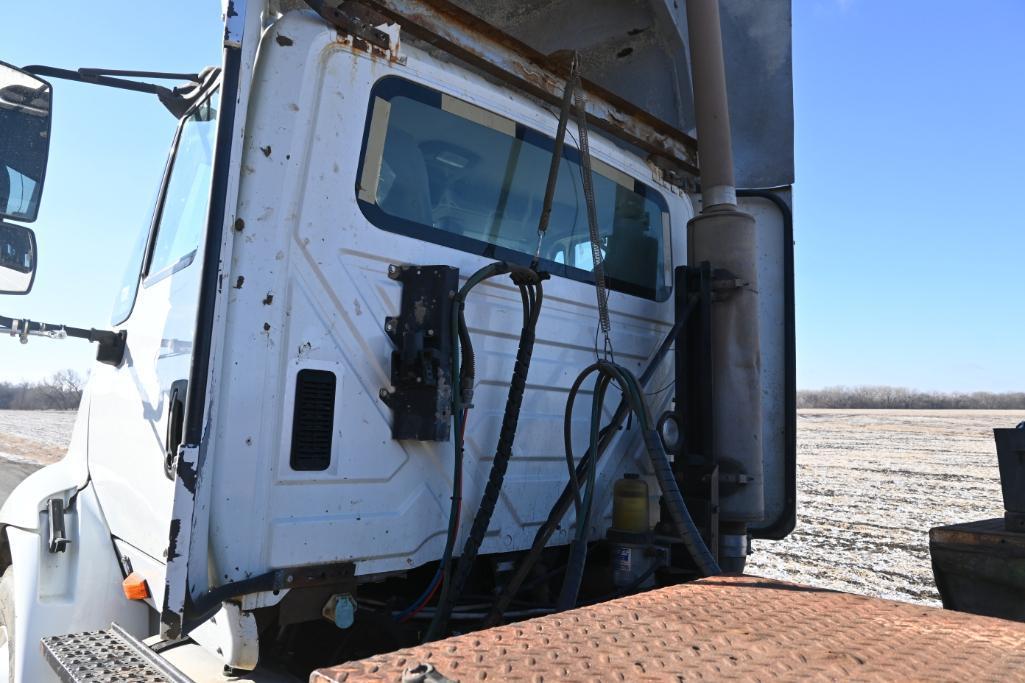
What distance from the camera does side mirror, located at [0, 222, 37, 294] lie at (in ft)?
7.25

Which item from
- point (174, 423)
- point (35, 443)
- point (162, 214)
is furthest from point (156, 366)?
point (35, 443)

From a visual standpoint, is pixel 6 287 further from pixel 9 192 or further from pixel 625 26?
pixel 625 26

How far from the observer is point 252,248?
1891mm

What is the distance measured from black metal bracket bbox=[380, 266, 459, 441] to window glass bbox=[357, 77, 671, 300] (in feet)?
0.62

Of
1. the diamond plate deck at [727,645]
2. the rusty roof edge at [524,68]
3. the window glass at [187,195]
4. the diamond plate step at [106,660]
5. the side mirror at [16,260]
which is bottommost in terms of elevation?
the diamond plate step at [106,660]

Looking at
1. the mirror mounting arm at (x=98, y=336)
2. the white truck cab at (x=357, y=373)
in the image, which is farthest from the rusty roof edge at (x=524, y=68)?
the mirror mounting arm at (x=98, y=336)

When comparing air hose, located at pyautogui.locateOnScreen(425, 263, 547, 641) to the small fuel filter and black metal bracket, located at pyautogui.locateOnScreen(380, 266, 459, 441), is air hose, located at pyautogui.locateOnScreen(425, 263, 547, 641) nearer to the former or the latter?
black metal bracket, located at pyautogui.locateOnScreen(380, 266, 459, 441)

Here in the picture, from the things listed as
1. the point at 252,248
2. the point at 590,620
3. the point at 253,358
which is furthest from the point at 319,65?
the point at 590,620

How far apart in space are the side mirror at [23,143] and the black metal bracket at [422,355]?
3.86 ft

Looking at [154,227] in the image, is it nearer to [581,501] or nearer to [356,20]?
[356,20]

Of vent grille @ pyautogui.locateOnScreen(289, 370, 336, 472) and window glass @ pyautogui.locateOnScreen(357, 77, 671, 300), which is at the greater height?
window glass @ pyautogui.locateOnScreen(357, 77, 671, 300)

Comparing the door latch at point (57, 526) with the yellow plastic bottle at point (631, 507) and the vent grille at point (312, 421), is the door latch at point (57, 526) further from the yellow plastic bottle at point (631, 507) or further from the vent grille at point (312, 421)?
the yellow plastic bottle at point (631, 507)

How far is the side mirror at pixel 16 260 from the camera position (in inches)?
87.0

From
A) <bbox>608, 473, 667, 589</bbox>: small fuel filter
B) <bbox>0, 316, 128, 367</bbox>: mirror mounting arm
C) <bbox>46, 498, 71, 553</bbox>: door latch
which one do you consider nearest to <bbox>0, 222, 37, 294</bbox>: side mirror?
<bbox>0, 316, 128, 367</bbox>: mirror mounting arm
